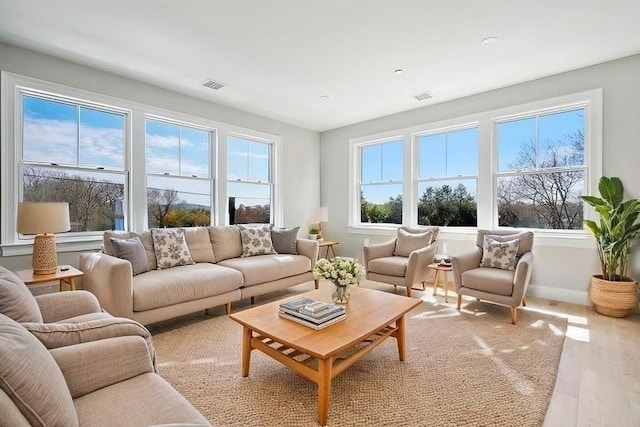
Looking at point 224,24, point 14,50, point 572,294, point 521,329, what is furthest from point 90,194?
point 572,294

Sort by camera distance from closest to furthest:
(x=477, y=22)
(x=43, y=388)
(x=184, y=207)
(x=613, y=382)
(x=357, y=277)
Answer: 1. (x=43, y=388)
2. (x=613, y=382)
3. (x=357, y=277)
4. (x=477, y=22)
5. (x=184, y=207)

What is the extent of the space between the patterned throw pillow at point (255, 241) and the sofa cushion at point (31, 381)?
10.1 feet

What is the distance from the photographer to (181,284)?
289 centimetres

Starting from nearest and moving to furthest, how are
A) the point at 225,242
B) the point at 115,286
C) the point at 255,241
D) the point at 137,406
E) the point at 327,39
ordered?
1. the point at 137,406
2. the point at 115,286
3. the point at 327,39
4. the point at 225,242
5. the point at 255,241

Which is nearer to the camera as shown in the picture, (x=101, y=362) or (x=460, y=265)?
(x=101, y=362)

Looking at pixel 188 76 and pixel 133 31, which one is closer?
pixel 133 31

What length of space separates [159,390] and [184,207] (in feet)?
11.4

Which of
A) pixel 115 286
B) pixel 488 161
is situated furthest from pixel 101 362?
pixel 488 161

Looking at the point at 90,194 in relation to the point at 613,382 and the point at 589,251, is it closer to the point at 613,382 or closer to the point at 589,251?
the point at 613,382

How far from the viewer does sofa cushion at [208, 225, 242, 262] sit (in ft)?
12.8

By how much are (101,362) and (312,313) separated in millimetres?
1120

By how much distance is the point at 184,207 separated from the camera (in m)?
4.32

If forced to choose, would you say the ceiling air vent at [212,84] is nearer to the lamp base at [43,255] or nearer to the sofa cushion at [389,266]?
the lamp base at [43,255]

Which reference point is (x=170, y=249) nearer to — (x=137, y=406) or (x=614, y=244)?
(x=137, y=406)
